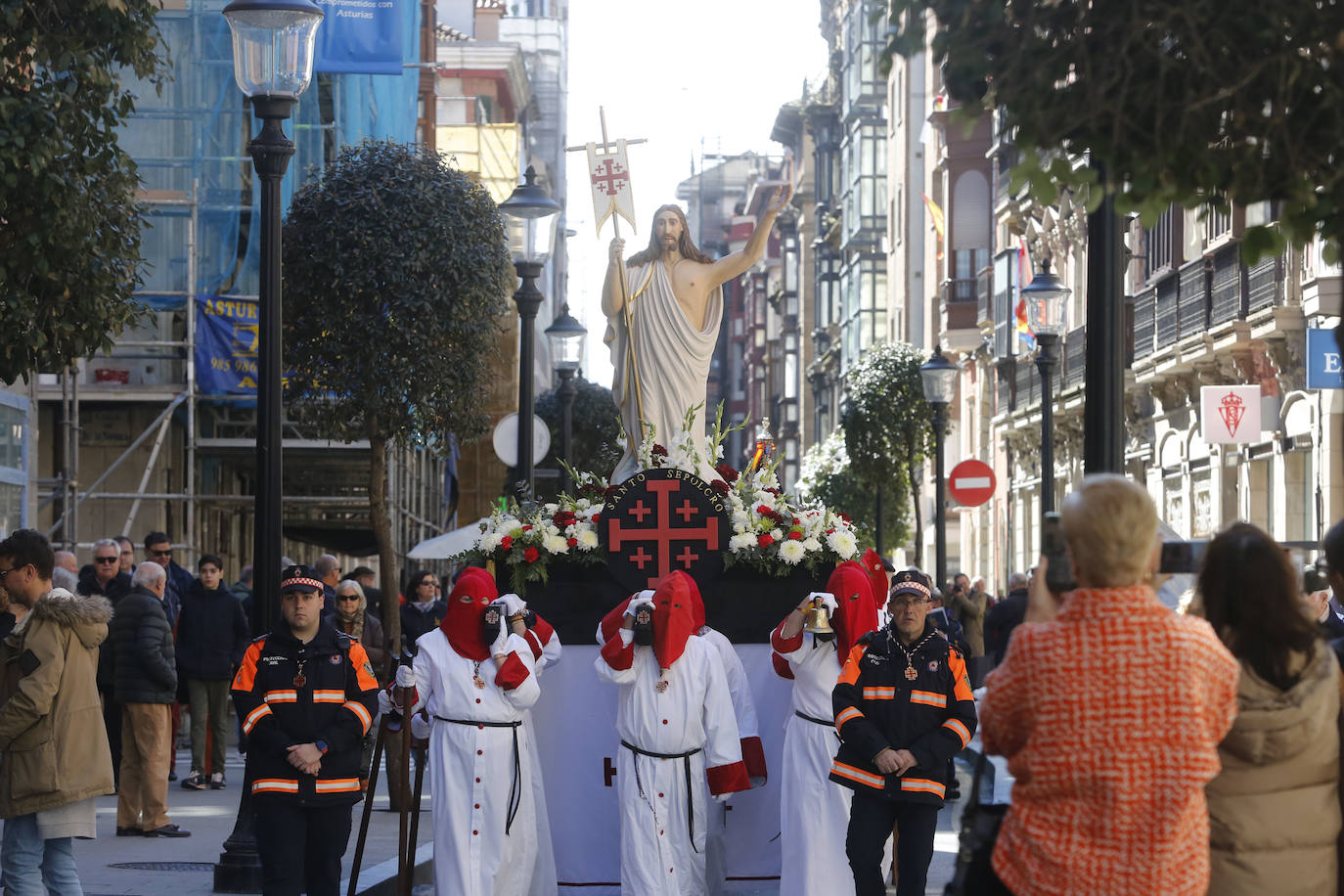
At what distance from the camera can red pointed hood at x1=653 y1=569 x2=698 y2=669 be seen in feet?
31.6

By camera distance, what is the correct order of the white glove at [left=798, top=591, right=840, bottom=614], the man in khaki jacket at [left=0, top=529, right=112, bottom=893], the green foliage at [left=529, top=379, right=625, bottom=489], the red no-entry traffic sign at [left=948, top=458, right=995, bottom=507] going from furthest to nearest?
1. the green foliage at [left=529, top=379, right=625, bottom=489]
2. the red no-entry traffic sign at [left=948, top=458, right=995, bottom=507]
3. the white glove at [left=798, top=591, right=840, bottom=614]
4. the man in khaki jacket at [left=0, top=529, right=112, bottom=893]

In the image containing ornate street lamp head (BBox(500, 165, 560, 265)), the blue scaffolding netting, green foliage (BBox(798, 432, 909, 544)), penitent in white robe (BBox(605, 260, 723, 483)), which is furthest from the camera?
green foliage (BBox(798, 432, 909, 544))

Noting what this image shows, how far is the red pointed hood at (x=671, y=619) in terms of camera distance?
9.64m

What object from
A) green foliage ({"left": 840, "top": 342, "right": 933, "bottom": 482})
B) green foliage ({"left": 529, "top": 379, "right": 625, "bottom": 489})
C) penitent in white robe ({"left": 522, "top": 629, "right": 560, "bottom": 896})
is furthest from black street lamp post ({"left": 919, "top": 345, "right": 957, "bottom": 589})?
green foliage ({"left": 529, "top": 379, "right": 625, "bottom": 489})

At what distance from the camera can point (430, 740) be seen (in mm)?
9891

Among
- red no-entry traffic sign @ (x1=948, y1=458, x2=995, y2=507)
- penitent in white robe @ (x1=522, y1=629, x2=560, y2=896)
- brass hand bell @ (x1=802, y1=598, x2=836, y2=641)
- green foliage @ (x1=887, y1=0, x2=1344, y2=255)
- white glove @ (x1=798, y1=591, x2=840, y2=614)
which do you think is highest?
green foliage @ (x1=887, y1=0, x2=1344, y2=255)

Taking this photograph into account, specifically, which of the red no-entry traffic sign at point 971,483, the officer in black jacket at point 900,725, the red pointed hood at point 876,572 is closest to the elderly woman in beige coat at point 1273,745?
the officer in black jacket at point 900,725

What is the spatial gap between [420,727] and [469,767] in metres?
0.37

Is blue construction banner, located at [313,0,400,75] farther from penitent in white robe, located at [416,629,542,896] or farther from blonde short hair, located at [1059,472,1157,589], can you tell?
blonde short hair, located at [1059,472,1157,589]

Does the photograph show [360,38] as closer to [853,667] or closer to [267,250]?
[267,250]

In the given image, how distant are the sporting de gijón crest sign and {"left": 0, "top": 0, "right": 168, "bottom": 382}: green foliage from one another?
10.5 feet

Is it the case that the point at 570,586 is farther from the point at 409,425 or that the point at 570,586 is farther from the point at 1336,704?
the point at 409,425

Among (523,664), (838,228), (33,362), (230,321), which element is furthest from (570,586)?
(838,228)

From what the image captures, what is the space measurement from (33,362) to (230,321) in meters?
13.7
